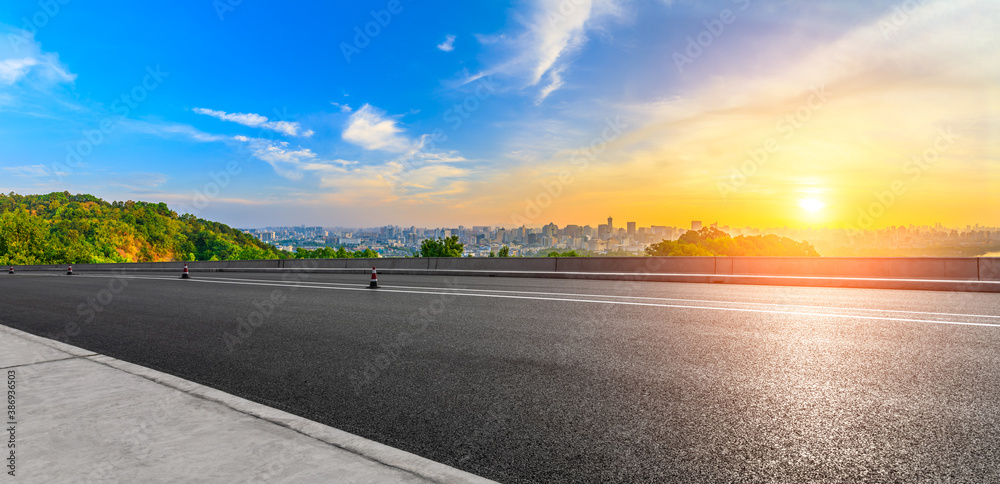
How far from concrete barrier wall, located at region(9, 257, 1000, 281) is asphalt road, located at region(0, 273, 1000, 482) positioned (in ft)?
13.7

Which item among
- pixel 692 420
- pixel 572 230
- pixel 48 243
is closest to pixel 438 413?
pixel 692 420

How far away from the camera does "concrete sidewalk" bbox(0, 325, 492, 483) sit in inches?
113

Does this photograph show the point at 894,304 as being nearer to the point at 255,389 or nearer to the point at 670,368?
the point at 670,368

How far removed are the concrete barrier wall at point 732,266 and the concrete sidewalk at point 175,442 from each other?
16.2m

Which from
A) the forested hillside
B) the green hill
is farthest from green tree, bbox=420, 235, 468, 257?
the green hill

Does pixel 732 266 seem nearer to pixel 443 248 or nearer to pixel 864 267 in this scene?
pixel 864 267

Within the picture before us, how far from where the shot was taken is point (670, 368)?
5.37 metres

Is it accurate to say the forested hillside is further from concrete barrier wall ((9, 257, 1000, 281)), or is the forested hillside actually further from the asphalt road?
the asphalt road

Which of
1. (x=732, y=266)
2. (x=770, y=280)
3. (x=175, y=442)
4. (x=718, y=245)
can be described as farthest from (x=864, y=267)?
(x=718, y=245)

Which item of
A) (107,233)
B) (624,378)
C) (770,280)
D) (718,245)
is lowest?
(624,378)

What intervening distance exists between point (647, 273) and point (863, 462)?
15.8 metres

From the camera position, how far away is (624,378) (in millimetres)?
5012

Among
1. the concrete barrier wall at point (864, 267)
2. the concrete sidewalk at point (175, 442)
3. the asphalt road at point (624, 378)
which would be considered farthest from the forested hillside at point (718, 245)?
the concrete sidewalk at point (175, 442)

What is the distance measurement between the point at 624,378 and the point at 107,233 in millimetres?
170914
